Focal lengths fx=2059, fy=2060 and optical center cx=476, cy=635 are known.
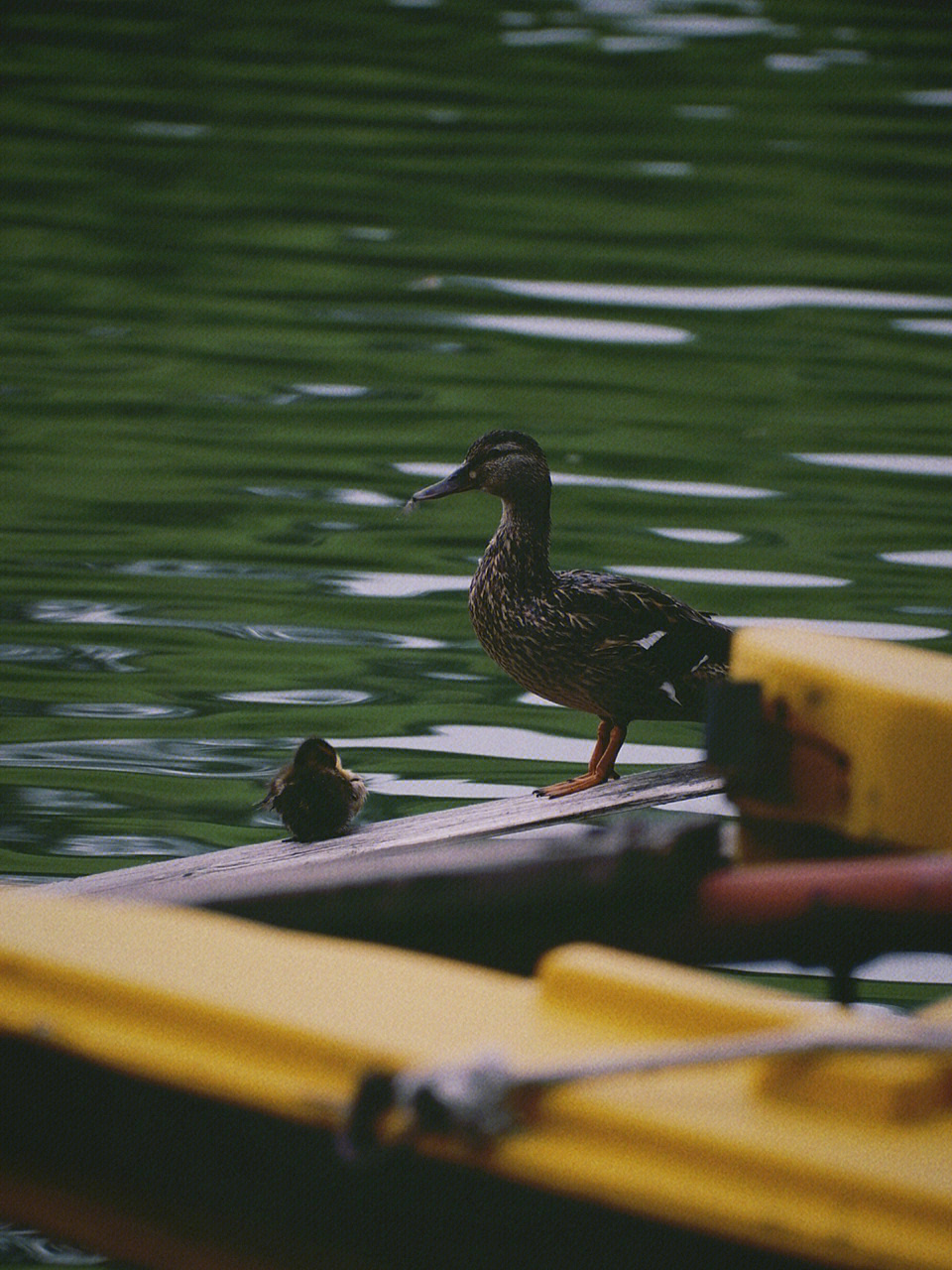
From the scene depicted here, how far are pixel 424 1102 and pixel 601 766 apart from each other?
292 centimetres

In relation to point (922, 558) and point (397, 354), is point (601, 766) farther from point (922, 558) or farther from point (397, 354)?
point (397, 354)

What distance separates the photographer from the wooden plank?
2.66m

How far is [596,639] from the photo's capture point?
480cm

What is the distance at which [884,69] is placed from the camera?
56.9 feet

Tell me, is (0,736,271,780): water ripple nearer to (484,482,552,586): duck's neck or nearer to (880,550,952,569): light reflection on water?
(484,482,552,586): duck's neck

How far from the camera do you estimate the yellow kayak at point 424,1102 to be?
6.00 feet

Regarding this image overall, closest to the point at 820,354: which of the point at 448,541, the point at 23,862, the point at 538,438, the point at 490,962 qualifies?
the point at 538,438

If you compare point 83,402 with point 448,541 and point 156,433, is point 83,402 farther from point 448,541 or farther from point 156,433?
point 448,541

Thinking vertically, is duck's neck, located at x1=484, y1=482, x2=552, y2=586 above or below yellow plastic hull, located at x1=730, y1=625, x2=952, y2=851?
below

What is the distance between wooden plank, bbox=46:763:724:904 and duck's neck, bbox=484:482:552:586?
2.24 feet

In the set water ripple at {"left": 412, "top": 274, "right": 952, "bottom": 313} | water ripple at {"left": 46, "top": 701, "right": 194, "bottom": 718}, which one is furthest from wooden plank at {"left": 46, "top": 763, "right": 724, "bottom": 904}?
water ripple at {"left": 412, "top": 274, "right": 952, "bottom": 313}

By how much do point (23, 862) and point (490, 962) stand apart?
266 centimetres

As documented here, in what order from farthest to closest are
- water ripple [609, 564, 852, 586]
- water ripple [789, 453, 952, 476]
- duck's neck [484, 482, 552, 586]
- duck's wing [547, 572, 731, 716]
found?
water ripple [789, 453, 952, 476] → water ripple [609, 564, 852, 586] → duck's neck [484, 482, 552, 586] → duck's wing [547, 572, 731, 716]

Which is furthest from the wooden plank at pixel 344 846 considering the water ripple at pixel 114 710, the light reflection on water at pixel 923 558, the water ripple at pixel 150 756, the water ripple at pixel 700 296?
the water ripple at pixel 700 296
